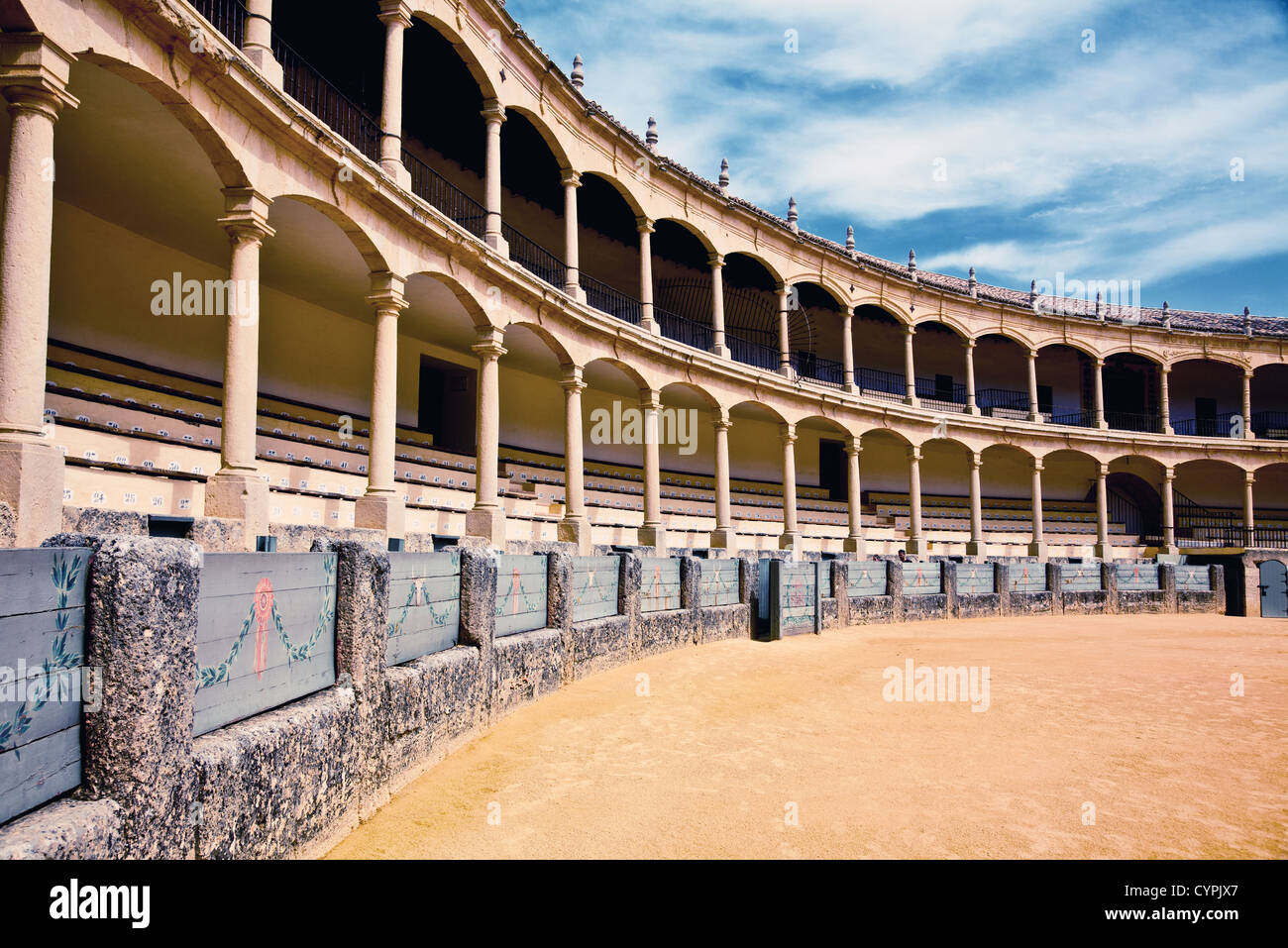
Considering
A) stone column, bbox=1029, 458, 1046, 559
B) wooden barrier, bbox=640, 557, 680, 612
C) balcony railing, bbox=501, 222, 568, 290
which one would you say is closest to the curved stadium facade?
balcony railing, bbox=501, 222, 568, 290

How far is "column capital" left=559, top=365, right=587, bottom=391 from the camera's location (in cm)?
1697

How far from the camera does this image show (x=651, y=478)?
741 inches

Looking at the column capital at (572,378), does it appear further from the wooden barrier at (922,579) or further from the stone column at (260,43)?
the wooden barrier at (922,579)

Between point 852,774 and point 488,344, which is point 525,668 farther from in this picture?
point 488,344

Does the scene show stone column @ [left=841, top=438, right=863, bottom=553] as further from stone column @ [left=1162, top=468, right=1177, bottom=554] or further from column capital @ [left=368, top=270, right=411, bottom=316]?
column capital @ [left=368, top=270, right=411, bottom=316]

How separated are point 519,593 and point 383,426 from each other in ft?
16.2

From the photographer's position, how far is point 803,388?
24047 mm

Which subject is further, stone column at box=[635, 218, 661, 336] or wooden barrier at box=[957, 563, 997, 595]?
stone column at box=[635, 218, 661, 336]

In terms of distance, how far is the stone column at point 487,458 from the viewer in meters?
13.5

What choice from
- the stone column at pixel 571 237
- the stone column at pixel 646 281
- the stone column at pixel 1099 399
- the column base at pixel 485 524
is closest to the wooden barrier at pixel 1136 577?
the stone column at pixel 1099 399

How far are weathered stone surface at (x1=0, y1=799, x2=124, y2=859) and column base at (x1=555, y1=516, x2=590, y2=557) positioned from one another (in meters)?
13.3

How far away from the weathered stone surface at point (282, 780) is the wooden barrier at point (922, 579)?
15.5m
